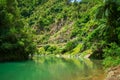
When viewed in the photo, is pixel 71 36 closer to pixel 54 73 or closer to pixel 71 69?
pixel 71 69

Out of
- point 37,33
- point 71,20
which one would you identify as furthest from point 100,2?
point 37,33

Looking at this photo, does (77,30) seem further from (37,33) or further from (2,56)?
(2,56)

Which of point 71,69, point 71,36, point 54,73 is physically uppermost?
point 54,73

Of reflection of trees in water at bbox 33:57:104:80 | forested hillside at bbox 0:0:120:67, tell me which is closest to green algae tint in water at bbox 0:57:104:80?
reflection of trees in water at bbox 33:57:104:80

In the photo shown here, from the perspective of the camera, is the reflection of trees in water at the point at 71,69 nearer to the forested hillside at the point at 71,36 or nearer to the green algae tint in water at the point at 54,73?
the green algae tint in water at the point at 54,73

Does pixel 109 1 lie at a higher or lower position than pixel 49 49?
higher

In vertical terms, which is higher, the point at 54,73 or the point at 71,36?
the point at 54,73

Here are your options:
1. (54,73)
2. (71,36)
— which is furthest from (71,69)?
(71,36)

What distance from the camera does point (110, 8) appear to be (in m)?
34.8

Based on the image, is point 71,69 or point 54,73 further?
point 71,69

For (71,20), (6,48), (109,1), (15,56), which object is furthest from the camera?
(71,20)

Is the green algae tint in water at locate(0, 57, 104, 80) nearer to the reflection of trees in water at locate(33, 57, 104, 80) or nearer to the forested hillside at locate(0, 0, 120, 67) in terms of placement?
the reflection of trees in water at locate(33, 57, 104, 80)

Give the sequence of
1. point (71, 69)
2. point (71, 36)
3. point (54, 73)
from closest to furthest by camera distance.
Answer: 1. point (54, 73)
2. point (71, 69)
3. point (71, 36)

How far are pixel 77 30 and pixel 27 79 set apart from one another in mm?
107241
